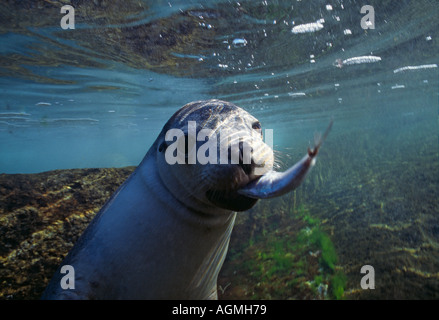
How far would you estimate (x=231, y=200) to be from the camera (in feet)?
5.23

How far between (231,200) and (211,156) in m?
0.33

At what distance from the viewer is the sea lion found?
187cm

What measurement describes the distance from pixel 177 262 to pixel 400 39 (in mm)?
12242

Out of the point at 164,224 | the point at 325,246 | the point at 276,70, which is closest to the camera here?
the point at 164,224

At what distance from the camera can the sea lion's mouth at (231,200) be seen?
155 cm

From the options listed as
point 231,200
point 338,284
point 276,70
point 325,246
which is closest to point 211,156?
point 231,200

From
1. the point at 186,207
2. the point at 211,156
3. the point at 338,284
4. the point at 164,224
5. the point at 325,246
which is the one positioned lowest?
the point at 338,284

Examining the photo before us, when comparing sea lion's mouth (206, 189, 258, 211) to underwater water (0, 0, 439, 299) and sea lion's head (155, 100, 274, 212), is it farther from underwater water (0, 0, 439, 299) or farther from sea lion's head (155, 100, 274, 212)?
underwater water (0, 0, 439, 299)

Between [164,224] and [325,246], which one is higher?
[164,224]

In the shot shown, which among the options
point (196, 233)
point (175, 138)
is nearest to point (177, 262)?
point (196, 233)

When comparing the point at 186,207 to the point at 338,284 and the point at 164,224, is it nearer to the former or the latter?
the point at 164,224

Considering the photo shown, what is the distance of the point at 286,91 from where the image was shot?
16422 millimetres

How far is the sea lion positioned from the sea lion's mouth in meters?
0.01

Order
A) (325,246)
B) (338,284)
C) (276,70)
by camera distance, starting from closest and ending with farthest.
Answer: (338,284) → (325,246) → (276,70)
